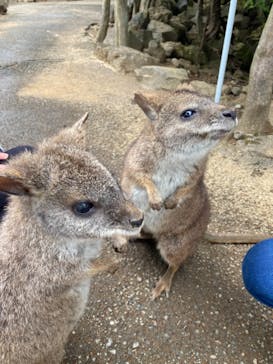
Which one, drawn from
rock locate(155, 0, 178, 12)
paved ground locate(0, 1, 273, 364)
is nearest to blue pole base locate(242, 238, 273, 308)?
paved ground locate(0, 1, 273, 364)

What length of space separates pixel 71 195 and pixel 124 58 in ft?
19.4

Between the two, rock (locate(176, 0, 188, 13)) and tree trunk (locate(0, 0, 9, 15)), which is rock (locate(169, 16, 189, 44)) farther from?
tree trunk (locate(0, 0, 9, 15))

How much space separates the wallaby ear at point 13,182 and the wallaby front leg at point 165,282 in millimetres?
1427

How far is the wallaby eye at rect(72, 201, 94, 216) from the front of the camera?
5.76 ft

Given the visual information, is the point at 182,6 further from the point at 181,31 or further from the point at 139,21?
the point at 139,21

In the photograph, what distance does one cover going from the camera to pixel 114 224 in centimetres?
183

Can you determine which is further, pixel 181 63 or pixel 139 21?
pixel 139 21

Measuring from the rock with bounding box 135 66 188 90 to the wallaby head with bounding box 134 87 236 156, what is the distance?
3.73 metres

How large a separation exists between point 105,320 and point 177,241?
705 millimetres

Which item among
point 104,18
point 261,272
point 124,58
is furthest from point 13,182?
point 104,18

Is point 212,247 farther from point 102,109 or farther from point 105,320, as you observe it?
point 102,109

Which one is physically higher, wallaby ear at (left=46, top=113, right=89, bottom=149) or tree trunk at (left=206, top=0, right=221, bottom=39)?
wallaby ear at (left=46, top=113, right=89, bottom=149)

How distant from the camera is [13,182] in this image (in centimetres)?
158

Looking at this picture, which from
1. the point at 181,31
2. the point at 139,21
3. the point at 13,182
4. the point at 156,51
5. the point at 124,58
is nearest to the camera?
the point at 13,182
